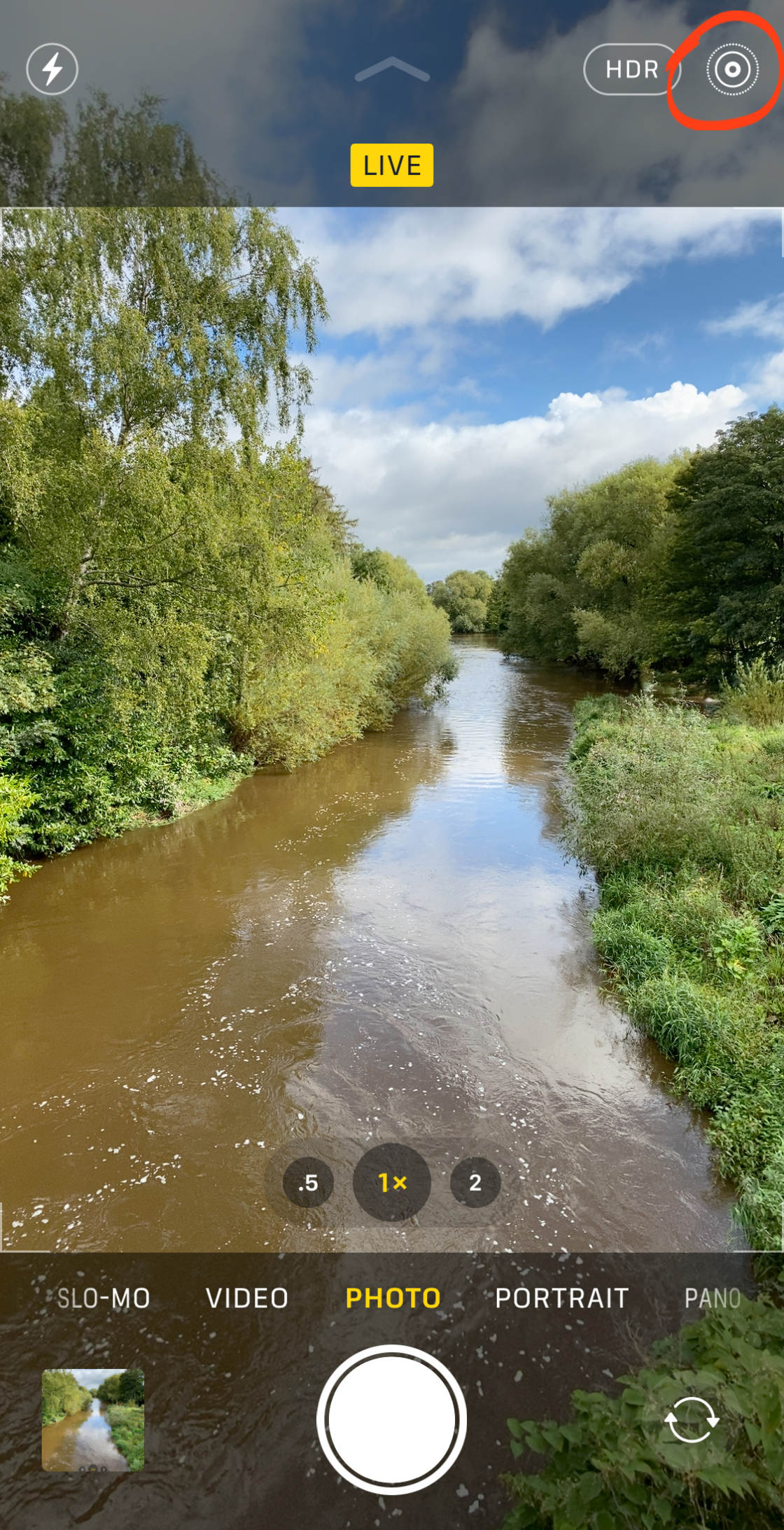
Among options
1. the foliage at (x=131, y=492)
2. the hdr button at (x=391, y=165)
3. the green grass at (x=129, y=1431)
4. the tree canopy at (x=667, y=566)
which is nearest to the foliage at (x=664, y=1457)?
the green grass at (x=129, y=1431)

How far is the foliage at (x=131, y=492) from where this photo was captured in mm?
9312

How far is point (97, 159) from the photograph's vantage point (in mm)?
6449

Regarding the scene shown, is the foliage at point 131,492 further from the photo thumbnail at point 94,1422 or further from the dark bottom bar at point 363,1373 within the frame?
the photo thumbnail at point 94,1422

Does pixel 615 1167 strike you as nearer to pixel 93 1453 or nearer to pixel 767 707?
pixel 93 1453

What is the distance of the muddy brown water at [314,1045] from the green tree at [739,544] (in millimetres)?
10553

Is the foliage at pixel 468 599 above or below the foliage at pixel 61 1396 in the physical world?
above

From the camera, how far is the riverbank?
214 inches

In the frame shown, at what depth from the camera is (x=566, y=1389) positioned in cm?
327

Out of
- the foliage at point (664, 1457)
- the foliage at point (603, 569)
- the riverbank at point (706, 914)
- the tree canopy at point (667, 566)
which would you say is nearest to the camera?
the foliage at point (664, 1457)

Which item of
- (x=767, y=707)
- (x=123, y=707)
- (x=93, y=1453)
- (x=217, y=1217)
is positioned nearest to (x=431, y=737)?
(x=767, y=707)

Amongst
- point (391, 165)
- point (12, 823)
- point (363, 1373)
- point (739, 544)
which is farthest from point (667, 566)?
point (363, 1373)

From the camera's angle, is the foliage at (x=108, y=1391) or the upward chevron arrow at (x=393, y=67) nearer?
the foliage at (x=108, y=1391)

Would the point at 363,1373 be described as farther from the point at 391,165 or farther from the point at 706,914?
the point at 706,914

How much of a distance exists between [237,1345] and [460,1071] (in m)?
3.22
